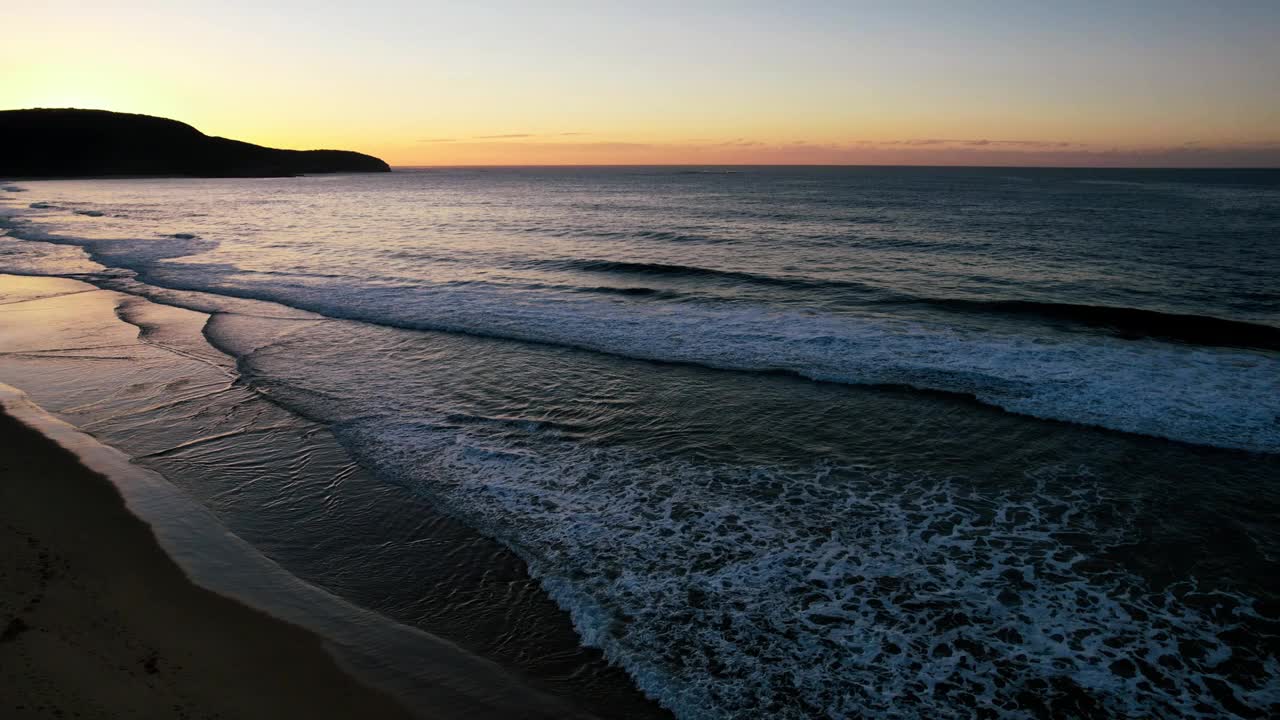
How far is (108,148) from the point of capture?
501 ft

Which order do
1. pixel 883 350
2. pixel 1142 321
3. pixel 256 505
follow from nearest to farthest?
1. pixel 256 505
2. pixel 883 350
3. pixel 1142 321

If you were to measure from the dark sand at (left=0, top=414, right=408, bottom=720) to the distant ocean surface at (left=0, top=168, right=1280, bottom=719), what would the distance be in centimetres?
122

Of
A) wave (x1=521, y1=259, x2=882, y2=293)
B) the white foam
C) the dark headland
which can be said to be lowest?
the white foam

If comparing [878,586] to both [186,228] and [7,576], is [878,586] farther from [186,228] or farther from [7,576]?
[186,228]

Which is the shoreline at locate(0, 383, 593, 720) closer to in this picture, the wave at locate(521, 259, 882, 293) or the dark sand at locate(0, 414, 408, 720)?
the dark sand at locate(0, 414, 408, 720)

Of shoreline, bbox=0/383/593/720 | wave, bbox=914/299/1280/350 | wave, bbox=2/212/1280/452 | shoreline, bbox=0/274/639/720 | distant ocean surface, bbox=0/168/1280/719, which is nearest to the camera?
shoreline, bbox=0/383/593/720

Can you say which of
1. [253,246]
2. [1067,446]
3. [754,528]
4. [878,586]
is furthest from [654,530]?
[253,246]

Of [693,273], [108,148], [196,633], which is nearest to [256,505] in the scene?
[196,633]

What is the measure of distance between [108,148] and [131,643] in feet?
649

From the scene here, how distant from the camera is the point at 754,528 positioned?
25.9 feet

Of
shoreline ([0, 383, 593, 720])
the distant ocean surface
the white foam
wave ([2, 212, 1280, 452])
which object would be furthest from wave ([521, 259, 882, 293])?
shoreline ([0, 383, 593, 720])

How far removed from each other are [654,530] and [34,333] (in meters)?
17.8

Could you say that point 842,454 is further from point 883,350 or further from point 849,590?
point 883,350

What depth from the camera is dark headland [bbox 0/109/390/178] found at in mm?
142125
